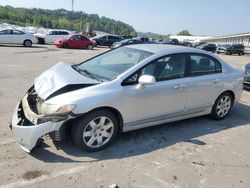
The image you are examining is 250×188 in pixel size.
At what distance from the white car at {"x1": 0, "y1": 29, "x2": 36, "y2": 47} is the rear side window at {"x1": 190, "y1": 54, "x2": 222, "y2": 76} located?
21.6m

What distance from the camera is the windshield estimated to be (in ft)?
16.4

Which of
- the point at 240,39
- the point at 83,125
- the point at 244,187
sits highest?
the point at 240,39

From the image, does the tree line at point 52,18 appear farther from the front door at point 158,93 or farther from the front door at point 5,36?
the front door at point 158,93

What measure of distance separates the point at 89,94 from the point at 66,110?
417mm

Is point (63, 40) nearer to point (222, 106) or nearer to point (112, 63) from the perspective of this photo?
point (222, 106)

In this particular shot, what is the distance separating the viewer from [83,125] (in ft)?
14.3

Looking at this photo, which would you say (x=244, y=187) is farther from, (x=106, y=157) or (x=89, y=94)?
(x=89, y=94)

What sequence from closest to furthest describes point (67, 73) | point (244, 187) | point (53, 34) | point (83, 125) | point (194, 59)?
point (244, 187), point (83, 125), point (67, 73), point (194, 59), point (53, 34)

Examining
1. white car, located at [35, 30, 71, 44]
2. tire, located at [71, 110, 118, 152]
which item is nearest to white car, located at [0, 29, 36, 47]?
white car, located at [35, 30, 71, 44]

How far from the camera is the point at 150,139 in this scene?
5.19 metres

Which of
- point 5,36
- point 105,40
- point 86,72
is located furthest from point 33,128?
point 105,40

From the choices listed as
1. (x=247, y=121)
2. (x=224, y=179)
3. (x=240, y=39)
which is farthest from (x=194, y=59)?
(x=240, y=39)

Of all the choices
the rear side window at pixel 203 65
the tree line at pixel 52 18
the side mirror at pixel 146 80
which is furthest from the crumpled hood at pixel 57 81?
the tree line at pixel 52 18

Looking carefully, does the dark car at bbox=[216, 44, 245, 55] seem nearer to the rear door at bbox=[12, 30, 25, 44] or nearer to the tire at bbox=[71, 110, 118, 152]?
the rear door at bbox=[12, 30, 25, 44]
